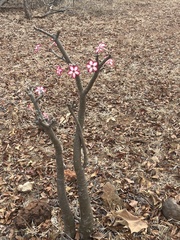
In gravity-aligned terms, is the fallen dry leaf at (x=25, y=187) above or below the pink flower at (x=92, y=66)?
below

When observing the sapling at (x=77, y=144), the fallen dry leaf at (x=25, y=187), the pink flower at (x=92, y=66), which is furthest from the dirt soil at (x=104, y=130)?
the pink flower at (x=92, y=66)

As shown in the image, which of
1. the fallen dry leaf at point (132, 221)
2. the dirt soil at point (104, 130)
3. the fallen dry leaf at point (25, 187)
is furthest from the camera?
the fallen dry leaf at point (25, 187)

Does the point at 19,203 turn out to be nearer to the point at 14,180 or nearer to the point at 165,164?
the point at 14,180

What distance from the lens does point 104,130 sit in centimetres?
525

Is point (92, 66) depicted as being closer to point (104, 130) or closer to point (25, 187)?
point (25, 187)

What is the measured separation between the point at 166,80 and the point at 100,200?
167 inches

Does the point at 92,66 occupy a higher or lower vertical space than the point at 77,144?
higher

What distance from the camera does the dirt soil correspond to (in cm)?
357

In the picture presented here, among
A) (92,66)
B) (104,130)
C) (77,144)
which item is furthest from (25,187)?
(92,66)

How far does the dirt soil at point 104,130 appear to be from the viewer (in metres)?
3.57

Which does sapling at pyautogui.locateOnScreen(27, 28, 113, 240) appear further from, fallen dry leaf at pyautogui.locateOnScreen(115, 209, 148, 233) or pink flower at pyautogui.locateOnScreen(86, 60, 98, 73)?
fallen dry leaf at pyautogui.locateOnScreen(115, 209, 148, 233)

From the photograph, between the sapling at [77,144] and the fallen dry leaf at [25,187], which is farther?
the fallen dry leaf at [25,187]

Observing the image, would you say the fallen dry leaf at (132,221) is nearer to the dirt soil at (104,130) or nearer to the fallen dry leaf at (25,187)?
the dirt soil at (104,130)

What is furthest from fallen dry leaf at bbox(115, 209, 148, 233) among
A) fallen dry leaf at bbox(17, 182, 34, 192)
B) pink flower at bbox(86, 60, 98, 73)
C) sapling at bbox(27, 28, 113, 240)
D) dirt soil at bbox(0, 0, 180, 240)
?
pink flower at bbox(86, 60, 98, 73)
